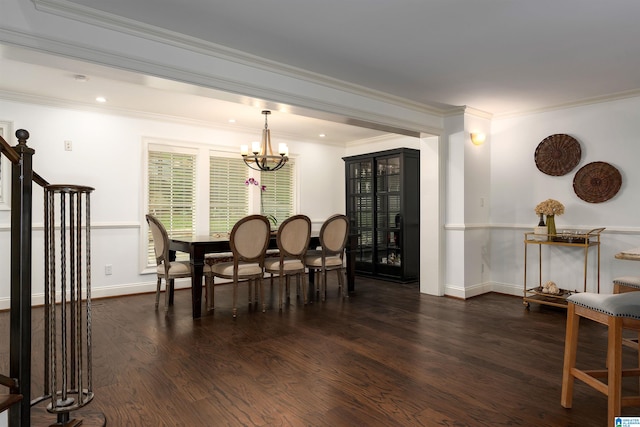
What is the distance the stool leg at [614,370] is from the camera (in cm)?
187

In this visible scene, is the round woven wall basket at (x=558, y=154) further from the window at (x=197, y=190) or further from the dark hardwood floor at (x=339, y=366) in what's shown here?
the window at (x=197, y=190)

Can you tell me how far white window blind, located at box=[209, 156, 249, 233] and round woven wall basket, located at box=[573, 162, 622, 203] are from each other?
4.41 metres

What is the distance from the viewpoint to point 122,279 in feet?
16.6

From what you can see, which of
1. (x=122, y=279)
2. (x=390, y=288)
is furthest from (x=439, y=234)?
(x=122, y=279)

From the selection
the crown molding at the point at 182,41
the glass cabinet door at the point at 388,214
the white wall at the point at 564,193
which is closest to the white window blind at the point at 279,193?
the glass cabinet door at the point at 388,214

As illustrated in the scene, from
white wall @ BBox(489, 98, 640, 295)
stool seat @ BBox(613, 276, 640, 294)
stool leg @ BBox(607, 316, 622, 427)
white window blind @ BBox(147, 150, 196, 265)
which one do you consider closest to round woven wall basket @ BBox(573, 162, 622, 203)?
white wall @ BBox(489, 98, 640, 295)

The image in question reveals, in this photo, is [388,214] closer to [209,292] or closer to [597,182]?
[597,182]

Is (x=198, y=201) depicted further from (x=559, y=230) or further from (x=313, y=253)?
(x=559, y=230)

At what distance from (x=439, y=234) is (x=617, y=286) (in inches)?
91.1

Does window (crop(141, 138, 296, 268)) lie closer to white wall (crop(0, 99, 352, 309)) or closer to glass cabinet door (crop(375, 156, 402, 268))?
white wall (crop(0, 99, 352, 309))

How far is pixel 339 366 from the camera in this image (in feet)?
9.08

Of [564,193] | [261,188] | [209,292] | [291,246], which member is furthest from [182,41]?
[564,193]

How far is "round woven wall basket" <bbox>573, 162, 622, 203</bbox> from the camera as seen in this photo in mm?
4285

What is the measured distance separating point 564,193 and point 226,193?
175 inches
